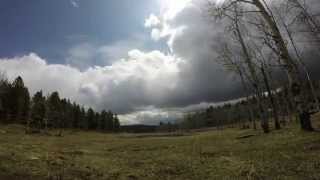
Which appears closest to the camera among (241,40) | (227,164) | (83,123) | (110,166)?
(227,164)

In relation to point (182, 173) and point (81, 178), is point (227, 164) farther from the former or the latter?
point (81, 178)

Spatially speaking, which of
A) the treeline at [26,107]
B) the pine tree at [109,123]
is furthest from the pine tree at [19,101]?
the pine tree at [109,123]

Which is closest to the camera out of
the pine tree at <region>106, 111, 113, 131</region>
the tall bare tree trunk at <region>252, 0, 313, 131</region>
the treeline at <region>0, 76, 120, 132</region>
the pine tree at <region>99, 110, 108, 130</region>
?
the tall bare tree trunk at <region>252, 0, 313, 131</region>

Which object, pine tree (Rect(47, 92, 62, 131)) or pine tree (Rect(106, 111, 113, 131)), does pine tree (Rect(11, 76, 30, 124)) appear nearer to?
pine tree (Rect(47, 92, 62, 131))

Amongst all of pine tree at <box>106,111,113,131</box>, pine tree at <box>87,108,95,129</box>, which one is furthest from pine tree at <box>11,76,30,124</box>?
pine tree at <box>106,111,113,131</box>

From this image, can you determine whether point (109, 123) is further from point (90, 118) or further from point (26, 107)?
point (26, 107)

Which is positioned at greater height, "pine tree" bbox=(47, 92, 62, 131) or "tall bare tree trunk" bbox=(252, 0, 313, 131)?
"pine tree" bbox=(47, 92, 62, 131)

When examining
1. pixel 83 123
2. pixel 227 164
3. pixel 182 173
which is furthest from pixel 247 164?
pixel 83 123

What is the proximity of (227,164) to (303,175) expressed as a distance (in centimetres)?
413

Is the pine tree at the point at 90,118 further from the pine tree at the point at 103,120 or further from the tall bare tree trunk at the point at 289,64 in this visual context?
the tall bare tree trunk at the point at 289,64

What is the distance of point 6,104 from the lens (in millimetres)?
122875

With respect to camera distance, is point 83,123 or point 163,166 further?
point 83,123

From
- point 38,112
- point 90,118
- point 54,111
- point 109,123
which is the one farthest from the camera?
point 109,123

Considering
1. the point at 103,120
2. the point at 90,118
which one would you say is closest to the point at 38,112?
the point at 90,118
